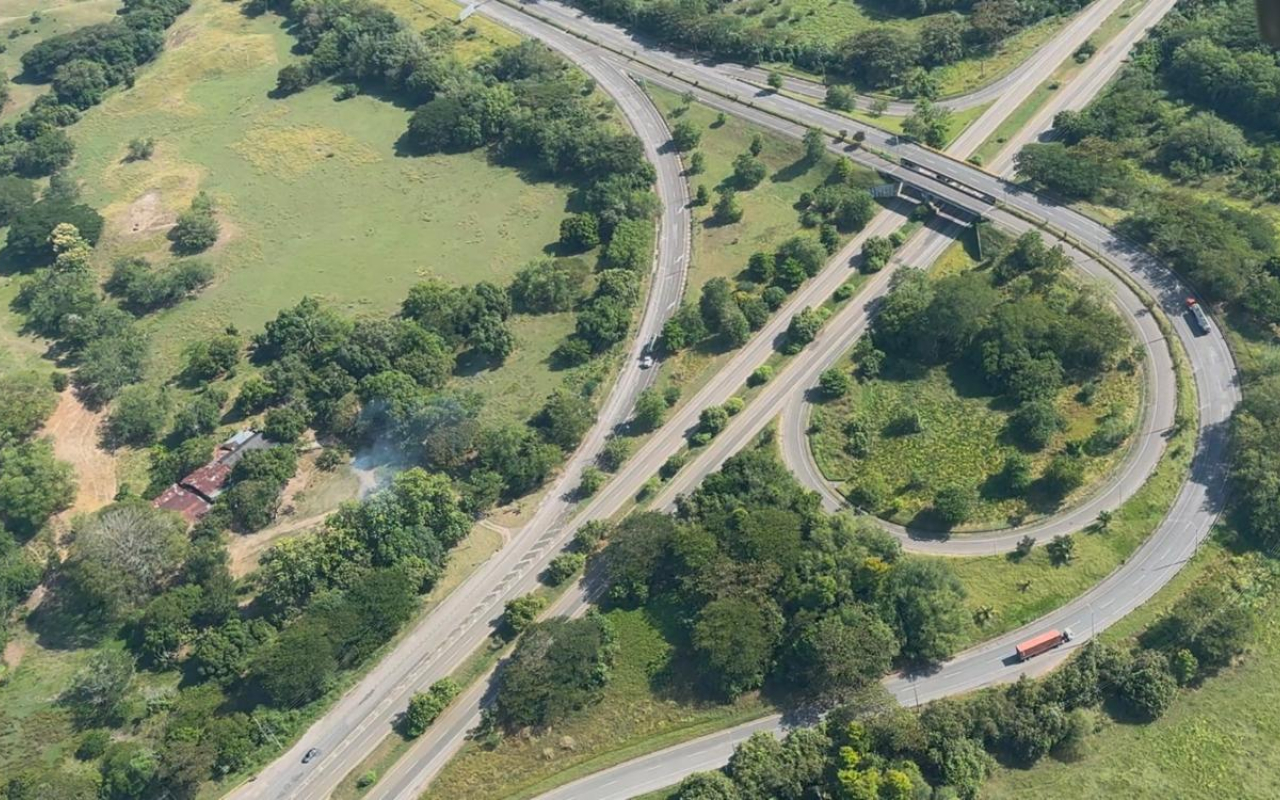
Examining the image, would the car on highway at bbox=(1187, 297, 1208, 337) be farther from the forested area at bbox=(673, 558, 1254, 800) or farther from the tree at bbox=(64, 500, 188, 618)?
the tree at bbox=(64, 500, 188, 618)

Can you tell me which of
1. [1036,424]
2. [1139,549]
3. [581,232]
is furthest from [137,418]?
[1139,549]

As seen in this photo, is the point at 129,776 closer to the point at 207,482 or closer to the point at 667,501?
the point at 207,482

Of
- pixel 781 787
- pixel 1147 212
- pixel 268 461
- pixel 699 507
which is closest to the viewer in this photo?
pixel 781 787

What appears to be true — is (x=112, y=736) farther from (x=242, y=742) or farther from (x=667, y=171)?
(x=667, y=171)

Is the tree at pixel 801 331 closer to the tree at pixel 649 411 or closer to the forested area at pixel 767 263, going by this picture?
the forested area at pixel 767 263

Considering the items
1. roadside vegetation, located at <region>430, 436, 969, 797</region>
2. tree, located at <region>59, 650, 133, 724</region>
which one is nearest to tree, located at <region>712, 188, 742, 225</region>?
roadside vegetation, located at <region>430, 436, 969, 797</region>

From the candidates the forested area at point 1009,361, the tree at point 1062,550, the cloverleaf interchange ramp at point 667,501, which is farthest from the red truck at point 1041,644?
the forested area at point 1009,361

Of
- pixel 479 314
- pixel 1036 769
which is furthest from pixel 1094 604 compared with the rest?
pixel 479 314
